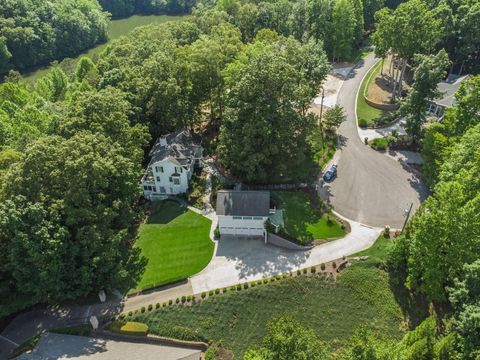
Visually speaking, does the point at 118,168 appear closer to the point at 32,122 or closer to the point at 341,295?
the point at 32,122

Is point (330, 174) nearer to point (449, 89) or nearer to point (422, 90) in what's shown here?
point (422, 90)

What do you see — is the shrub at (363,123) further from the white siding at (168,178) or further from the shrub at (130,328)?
the shrub at (130,328)

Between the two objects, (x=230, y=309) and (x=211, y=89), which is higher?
(x=211, y=89)

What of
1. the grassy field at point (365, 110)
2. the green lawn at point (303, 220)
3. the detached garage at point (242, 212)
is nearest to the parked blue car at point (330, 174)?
the green lawn at point (303, 220)

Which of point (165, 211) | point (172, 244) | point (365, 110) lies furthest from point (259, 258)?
point (365, 110)

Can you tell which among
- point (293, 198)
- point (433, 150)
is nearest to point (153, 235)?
point (293, 198)

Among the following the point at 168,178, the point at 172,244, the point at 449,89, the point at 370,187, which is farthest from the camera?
the point at 449,89

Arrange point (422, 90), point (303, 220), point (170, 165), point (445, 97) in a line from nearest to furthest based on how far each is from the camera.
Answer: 1. point (303, 220)
2. point (170, 165)
3. point (422, 90)
4. point (445, 97)
